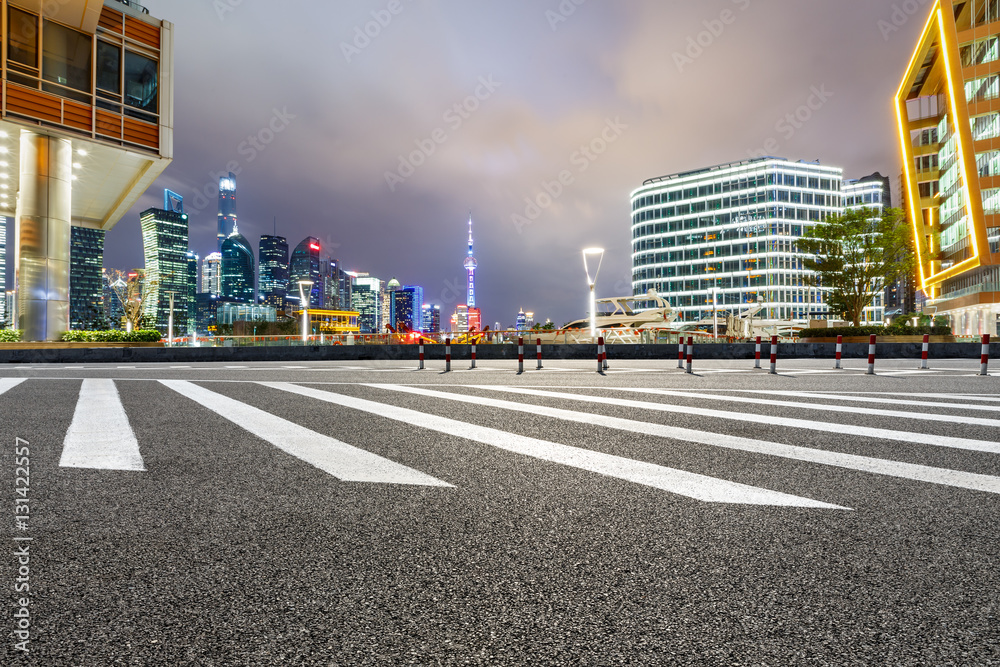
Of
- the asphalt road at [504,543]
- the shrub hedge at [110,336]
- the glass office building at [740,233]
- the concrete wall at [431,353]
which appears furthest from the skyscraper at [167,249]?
the asphalt road at [504,543]

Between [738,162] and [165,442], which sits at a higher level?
[738,162]

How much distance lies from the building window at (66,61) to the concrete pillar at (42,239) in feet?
7.83

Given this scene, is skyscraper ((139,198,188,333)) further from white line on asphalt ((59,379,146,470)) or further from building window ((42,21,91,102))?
white line on asphalt ((59,379,146,470))

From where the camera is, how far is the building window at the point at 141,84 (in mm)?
27844

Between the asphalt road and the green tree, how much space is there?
36.7 m

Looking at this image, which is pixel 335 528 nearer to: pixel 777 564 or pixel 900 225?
pixel 777 564

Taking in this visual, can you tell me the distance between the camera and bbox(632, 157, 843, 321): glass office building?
104750 mm

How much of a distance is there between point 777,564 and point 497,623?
124 cm

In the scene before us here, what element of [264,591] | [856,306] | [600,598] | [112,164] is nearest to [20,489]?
[264,591]

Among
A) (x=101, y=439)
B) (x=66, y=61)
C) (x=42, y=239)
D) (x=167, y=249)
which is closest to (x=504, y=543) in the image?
(x=101, y=439)

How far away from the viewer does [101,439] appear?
5.17 m

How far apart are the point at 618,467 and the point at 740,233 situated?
11563cm

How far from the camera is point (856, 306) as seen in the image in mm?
38000

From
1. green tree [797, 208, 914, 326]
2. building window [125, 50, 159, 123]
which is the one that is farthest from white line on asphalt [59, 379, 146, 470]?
green tree [797, 208, 914, 326]
